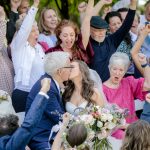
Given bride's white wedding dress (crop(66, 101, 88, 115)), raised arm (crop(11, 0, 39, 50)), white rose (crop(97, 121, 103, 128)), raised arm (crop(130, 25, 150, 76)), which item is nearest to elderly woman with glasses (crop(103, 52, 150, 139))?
raised arm (crop(130, 25, 150, 76))

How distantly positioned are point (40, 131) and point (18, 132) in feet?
5.81

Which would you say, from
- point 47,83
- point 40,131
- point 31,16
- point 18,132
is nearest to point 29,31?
point 31,16

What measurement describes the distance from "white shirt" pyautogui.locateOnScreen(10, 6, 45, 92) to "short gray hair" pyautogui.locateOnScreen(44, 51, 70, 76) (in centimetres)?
71

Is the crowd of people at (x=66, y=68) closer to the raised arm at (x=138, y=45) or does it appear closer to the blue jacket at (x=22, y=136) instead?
the raised arm at (x=138, y=45)

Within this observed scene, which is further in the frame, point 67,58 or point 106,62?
point 106,62

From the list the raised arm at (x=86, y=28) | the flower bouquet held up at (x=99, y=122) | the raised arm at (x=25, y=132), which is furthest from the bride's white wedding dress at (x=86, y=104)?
the raised arm at (x=25, y=132)

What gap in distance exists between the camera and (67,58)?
7758mm

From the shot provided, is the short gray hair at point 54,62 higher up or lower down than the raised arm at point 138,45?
higher up

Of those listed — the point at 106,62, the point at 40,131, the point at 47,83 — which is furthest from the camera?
the point at 106,62

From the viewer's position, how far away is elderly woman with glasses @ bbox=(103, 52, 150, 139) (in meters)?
8.37

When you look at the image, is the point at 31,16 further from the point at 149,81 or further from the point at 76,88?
the point at 149,81

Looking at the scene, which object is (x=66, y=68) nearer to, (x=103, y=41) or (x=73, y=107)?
(x=73, y=107)

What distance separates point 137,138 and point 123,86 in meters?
2.96

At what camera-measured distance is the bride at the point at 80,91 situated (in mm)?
7875
